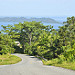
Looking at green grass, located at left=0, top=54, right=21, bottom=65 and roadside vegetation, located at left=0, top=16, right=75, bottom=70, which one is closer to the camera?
roadside vegetation, located at left=0, top=16, right=75, bottom=70

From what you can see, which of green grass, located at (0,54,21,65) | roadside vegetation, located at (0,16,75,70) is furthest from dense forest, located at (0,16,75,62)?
green grass, located at (0,54,21,65)

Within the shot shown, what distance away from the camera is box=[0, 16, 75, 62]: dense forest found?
2394 cm

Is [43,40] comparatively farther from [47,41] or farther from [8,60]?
[8,60]

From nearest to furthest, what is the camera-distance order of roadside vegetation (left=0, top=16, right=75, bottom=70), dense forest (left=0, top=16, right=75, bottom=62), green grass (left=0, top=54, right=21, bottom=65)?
roadside vegetation (left=0, top=16, right=75, bottom=70) < green grass (left=0, top=54, right=21, bottom=65) < dense forest (left=0, top=16, right=75, bottom=62)

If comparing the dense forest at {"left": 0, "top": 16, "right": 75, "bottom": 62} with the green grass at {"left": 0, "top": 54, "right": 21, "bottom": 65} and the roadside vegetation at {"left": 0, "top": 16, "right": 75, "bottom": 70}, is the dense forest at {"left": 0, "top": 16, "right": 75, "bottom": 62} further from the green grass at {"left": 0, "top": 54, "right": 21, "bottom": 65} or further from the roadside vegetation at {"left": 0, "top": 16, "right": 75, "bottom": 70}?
the green grass at {"left": 0, "top": 54, "right": 21, "bottom": 65}

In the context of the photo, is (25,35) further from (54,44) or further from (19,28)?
(54,44)

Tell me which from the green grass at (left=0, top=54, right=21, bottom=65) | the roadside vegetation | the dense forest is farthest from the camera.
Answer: the dense forest

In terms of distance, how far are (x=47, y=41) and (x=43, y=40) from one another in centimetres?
204

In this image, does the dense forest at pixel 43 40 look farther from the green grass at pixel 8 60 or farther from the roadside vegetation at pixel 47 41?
the green grass at pixel 8 60

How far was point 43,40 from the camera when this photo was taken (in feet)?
101

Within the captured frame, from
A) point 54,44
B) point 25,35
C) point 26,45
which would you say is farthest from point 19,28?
point 54,44

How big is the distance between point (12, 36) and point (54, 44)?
30.7 metres

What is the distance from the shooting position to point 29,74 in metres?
10.2

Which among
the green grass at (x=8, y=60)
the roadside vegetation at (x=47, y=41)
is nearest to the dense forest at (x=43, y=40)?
the roadside vegetation at (x=47, y=41)
